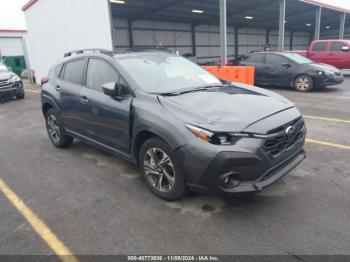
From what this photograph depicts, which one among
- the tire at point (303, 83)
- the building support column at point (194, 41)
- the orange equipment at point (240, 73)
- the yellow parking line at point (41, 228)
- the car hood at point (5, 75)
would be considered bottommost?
the yellow parking line at point (41, 228)

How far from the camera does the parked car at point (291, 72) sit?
35.2 feet

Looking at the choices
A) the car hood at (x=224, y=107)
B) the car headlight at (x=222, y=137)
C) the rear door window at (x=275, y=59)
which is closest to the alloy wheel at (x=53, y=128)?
the car hood at (x=224, y=107)

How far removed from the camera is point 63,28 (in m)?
15.9

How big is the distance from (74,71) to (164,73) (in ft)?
5.79

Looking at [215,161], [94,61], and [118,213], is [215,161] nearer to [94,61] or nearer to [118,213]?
[118,213]

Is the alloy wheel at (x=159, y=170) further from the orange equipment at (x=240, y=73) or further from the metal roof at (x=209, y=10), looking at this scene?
the metal roof at (x=209, y=10)

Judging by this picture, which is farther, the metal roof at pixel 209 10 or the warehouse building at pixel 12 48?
the warehouse building at pixel 12 48

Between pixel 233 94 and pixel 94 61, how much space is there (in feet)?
7.10

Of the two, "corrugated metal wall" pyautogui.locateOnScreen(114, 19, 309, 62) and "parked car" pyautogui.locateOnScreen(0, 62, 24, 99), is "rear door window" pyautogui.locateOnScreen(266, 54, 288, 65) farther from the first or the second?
"corrugated metal wall" pyautogui.locateOnScreen(114, 19, 309, 62)

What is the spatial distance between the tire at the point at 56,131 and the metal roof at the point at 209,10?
15.1 m

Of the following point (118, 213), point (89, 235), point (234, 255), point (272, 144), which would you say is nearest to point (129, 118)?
point (118, 213)

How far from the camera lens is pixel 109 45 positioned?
13062mm

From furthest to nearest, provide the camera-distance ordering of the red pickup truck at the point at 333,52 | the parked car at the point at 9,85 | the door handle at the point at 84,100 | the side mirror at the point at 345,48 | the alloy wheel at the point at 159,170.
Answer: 1. the red pickup truck at the point at 333,52
2. the side mirror at the point at 345,48
3. the parked car at the point at 9,85
4. the door handle at the point at 84,100
5. the alloy wheel at the point at 159,170

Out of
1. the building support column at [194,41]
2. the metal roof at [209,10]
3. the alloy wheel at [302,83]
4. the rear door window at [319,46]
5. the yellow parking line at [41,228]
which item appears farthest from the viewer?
the building support column at [194,41]
